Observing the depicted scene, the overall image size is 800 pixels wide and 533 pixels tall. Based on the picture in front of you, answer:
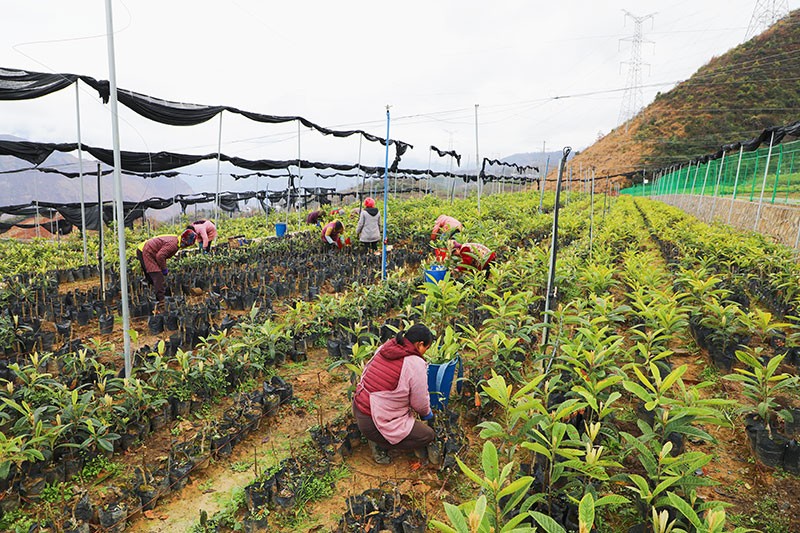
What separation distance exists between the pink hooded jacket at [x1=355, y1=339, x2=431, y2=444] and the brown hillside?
42.0 meters

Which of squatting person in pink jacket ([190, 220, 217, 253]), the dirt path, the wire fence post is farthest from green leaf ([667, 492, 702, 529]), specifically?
the wire fence post

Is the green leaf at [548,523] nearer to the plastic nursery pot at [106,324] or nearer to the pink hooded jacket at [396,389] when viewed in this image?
the pink hooded jacket at [396,389]

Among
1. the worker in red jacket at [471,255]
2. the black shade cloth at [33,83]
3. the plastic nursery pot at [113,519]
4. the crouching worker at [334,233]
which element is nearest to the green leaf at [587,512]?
the plastic nursery pot at [113,519]

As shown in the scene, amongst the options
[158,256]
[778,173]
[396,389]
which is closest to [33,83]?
[158,256]

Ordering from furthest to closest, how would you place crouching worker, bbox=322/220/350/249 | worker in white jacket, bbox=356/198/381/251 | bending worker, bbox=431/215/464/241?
1. crouching worker, bbox=322/220/350/249
2. worker in white jacket, bbox=356/198/381/251
3. bending worker, bbox=431/215/464/241

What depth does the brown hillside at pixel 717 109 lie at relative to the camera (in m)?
41.6

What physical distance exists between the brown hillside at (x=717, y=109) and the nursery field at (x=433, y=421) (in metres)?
39.9

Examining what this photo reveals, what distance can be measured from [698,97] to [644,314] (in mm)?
58193

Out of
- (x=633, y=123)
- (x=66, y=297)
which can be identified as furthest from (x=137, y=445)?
(x=633, y=123)

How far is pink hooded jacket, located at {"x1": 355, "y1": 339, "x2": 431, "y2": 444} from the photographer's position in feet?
9.80

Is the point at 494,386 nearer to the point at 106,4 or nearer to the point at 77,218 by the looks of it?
the point at 106,4

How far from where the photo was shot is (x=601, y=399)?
304 centimetres

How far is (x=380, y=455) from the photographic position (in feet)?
10.5

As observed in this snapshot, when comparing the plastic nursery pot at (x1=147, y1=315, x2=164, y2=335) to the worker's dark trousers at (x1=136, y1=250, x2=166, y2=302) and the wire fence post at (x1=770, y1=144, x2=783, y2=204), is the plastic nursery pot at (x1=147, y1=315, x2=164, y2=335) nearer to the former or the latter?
the worker's dark trousers at (x1=136, y1=250, x2=166, y2=302)
